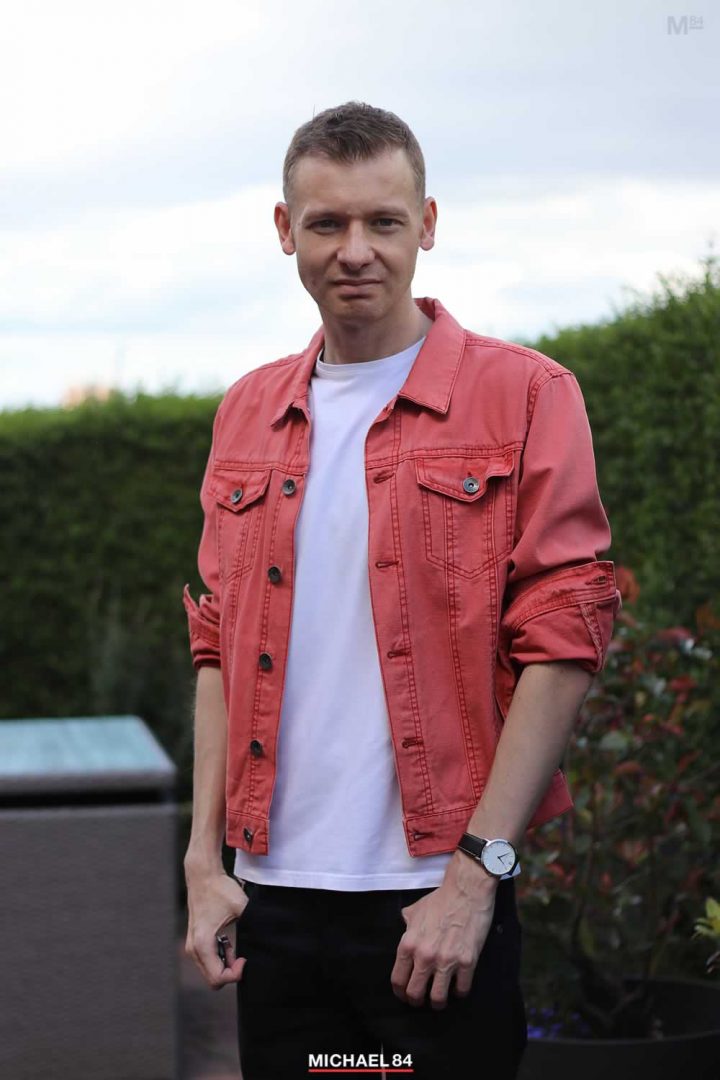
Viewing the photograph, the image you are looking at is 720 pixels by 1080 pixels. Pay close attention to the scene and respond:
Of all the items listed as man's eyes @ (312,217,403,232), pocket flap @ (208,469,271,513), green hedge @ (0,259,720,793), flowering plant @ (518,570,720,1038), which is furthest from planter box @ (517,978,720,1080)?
green hedge @ (0,259,720,793)

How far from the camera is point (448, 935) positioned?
184cm

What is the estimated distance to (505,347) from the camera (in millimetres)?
2074

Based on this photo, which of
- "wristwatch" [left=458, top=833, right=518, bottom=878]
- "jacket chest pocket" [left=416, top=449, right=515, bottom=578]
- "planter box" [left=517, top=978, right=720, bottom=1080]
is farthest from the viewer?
"planter box" [left=517, top=978, right=720, bottom=1080]

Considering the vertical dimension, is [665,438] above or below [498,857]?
above

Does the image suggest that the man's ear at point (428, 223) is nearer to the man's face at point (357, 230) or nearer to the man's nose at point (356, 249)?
the man's face at point (357, 230)

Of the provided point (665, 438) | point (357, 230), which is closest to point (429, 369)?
point (357, 230)

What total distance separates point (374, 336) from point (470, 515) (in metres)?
0.33

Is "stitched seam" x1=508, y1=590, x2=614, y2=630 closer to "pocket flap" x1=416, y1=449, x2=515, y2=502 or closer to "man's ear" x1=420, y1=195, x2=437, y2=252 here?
"pocket flap" x1=416, y1=449, x2=515, y2=502

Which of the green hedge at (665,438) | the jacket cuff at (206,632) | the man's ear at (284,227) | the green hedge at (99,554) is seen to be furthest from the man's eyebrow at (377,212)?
the green hedge at (99,554)

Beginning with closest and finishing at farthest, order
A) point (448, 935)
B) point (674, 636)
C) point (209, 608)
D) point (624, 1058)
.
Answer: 1. point (448, 935)
2. point (209, 608)
3. point (624, 1058)
4. point (674, 636)

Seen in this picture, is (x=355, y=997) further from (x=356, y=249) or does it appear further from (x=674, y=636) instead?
(x=674, y=636)

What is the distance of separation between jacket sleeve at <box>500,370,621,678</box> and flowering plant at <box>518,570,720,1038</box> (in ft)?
5.35

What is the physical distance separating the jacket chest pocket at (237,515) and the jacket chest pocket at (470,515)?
30cm

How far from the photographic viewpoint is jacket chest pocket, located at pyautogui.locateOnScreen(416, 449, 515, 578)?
195 centimetres
